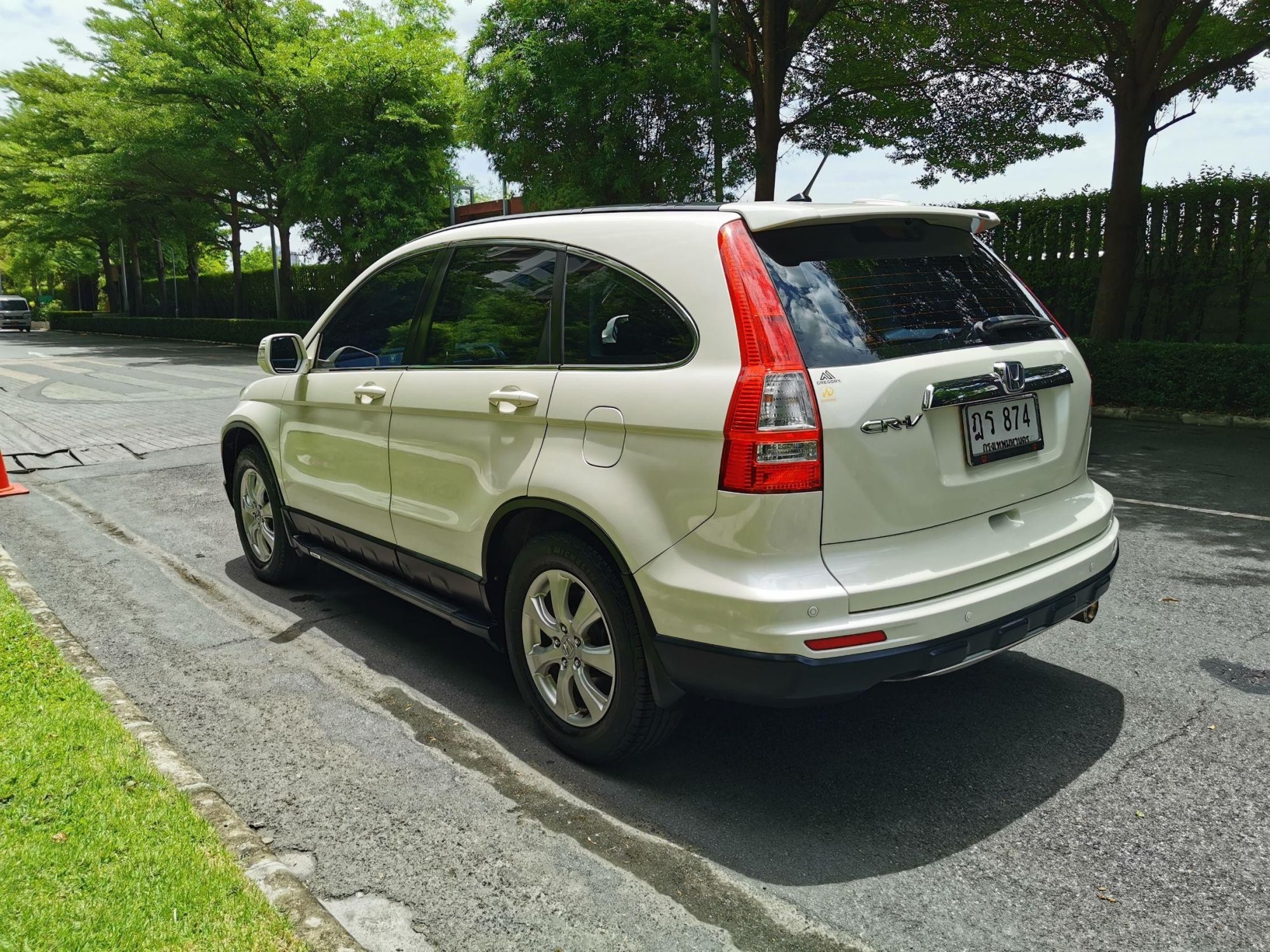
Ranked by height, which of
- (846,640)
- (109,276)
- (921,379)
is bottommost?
(846,640)

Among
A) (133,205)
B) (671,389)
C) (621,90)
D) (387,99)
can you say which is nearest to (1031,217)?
(621,90)

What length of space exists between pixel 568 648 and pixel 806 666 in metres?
0.99

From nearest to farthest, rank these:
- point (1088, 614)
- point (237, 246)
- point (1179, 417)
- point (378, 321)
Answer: point (1088, 614) < point (378, 321) < point (1179, 417) < point (237, 246)

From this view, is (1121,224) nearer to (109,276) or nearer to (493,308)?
(493,308)

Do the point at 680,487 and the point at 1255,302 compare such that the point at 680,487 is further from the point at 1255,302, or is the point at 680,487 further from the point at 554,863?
the point at 1255,302

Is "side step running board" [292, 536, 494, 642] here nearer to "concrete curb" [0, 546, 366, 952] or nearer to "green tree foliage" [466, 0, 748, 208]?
"concrete curb" [0, 546, 366, 952]

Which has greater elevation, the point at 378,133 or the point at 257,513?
the point at 378,133

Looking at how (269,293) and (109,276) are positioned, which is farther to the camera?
(109,276)

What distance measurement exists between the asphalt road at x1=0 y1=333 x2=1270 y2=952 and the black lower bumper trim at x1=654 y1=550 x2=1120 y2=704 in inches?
19.7

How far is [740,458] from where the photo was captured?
275cm

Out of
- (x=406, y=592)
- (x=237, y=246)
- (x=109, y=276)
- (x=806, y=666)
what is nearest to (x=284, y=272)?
(x=237, y=246)

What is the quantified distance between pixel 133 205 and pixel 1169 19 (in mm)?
40357

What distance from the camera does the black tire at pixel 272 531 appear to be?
17.6ft

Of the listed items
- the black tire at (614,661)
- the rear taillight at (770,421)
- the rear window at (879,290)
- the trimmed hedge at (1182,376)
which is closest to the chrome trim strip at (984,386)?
the rear window at (879,290)
